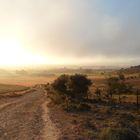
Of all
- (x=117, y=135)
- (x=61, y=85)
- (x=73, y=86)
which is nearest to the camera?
(x=117, y=135)

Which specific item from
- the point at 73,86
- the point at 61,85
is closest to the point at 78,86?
the point at 73,86

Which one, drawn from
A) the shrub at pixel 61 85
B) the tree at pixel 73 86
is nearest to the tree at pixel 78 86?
the tree at pixel 73 86

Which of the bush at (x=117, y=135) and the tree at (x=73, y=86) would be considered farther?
the tree at (x=73, y=86)

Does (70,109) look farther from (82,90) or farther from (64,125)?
(82,90)

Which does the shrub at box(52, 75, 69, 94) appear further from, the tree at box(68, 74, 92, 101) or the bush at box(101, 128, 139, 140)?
the bush at box(101, 128, 139, 140)

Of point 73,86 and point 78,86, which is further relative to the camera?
point 78,86

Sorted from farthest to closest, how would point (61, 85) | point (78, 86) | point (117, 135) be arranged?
point (61, 85) → point (78, 86) → point (117, 135)

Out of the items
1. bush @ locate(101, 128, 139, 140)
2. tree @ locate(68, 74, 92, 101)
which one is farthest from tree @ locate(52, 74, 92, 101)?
bush @ locate(101, 128, 139, 140)

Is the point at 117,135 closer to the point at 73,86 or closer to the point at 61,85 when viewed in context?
the point at 73,86

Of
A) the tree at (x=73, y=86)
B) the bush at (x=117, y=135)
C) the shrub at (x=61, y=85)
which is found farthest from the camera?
the shrub at (x=61, y=85)

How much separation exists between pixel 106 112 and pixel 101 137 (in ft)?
61.9

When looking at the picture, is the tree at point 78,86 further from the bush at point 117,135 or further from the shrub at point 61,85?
the bush at point 117,135

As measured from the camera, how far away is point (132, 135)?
21.9 m

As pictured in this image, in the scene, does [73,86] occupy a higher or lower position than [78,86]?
higher
